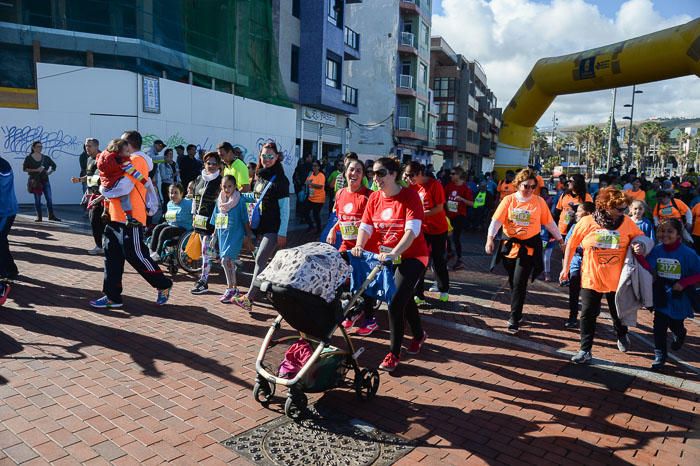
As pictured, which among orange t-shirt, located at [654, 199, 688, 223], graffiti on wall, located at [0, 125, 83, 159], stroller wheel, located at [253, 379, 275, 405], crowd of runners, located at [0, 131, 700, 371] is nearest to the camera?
stroller wheel, located at [253, 379, 275, 405]

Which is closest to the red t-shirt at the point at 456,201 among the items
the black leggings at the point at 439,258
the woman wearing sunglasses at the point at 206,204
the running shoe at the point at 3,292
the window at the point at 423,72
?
the black leggings at the point at 439,258

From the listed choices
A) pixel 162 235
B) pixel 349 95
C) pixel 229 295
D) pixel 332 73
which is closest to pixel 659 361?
pixel 229 295

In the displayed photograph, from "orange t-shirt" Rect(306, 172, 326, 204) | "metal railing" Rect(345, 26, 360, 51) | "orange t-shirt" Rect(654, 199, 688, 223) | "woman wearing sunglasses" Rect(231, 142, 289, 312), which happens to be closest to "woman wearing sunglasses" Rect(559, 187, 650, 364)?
"woman wearing sunglasses" Rect(231, 142, 289, 312)

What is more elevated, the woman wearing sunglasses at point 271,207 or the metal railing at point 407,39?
the metal railing at point 407,39

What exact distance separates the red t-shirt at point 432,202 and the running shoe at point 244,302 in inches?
96.7

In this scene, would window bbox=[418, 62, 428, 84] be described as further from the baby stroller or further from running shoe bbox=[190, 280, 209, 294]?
the baby stroller

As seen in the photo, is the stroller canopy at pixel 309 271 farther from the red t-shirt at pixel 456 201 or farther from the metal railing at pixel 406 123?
the metal railing at pixel 406 123

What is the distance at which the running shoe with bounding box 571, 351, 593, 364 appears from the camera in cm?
537

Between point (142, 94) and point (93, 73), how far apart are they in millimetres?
1536

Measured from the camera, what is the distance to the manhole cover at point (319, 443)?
338 centimetres

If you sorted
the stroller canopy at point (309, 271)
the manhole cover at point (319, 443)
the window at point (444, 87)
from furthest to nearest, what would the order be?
the window at point (444, 87), the stroller canopy at point (309, 271), the manhole cover at point (319, 443)

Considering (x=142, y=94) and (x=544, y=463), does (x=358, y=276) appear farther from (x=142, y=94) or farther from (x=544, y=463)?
(x=142, y=94)

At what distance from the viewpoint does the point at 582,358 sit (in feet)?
17.6

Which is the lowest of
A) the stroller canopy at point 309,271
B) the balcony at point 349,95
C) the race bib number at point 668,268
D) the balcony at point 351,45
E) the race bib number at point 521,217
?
the race bib number at point 668,268
